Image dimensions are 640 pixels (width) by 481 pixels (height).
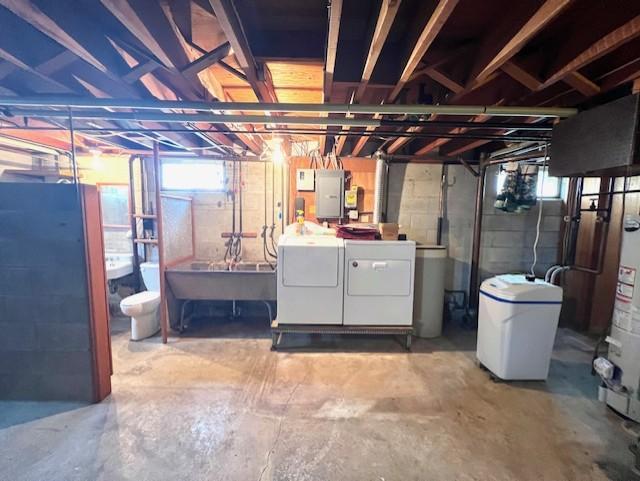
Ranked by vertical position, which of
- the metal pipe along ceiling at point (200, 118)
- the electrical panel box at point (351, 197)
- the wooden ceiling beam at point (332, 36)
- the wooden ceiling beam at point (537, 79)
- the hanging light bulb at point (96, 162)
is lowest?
the electrical panel box at point (351, 197)

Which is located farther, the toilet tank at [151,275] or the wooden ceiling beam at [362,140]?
the toilet tank at [151,275]

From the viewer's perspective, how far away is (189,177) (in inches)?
159

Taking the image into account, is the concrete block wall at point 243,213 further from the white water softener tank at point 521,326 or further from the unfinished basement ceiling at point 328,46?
the white water softener tank at point 521,326

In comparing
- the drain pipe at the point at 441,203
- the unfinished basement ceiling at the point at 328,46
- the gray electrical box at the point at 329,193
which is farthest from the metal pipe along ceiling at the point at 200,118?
the drain pipe at the point at 441,203

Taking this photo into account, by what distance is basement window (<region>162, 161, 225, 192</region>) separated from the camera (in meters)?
4.03

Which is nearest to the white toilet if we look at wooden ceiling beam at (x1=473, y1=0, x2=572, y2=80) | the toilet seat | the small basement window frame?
the toilet seat

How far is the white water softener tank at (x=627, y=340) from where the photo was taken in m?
2.07

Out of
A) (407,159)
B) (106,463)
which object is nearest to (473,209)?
(407,159)

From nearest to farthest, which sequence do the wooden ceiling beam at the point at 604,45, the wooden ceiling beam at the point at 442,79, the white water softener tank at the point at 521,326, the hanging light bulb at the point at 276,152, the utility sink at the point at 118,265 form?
the wooden ceiling beam at the point at 604,45
the wooden ceiling beam at the point at 442,79
the white water softener tank at the point at 521,326
the hanging light bulb at the point at 276,152
the utility sink at the point at 118,265

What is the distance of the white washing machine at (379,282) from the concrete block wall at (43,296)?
7.44 feet

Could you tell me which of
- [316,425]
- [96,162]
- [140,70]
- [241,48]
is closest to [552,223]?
[316,425]

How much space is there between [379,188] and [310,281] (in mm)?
1588

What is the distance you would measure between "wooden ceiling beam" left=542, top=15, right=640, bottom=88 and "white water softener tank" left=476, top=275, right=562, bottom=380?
1630mm

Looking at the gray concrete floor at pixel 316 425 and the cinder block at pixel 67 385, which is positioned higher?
the cinder block at pixel 67 385
